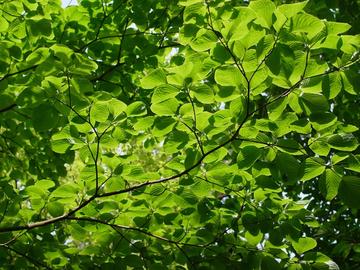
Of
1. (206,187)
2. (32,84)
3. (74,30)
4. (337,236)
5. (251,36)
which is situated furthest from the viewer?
(337,236)

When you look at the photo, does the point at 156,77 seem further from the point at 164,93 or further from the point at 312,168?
the point at 312,168

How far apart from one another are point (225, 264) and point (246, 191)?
0.50 metres

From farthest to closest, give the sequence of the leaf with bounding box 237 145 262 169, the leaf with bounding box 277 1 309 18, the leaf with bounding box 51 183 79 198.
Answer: the leaf with bounding box 51 183 79 198 < the leaf with bounding box 237 145 262 169 < the leaf with bounding box 277 1 309 18

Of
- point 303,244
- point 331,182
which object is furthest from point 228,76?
point 303,244

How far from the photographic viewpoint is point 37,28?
7.29ft

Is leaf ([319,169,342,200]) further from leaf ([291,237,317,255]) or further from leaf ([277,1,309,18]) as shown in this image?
leaf ([277,1,309,18])

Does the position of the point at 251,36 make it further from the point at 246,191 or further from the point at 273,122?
the point at 246,191

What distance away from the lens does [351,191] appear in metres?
1.74

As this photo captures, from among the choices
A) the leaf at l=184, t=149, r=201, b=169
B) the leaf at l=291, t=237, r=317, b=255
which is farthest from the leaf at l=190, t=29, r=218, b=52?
the leaf at l=291, t=237, r=317, b=255

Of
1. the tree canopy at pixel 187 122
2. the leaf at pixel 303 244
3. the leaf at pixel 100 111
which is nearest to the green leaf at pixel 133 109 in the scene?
the tree canopy at pixel 187 122

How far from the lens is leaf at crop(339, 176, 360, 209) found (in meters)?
1.73

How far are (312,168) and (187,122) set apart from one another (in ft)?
2.03

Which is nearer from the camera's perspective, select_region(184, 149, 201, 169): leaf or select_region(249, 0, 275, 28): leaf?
select_region(249, 0, 275, 28): leaf

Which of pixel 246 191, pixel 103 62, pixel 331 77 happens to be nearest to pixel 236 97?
pixel 331 77
